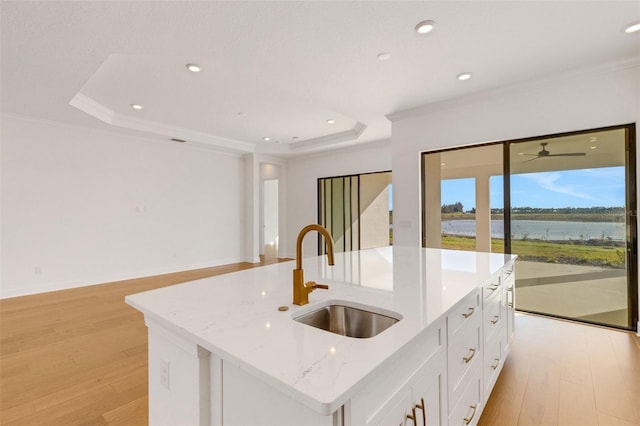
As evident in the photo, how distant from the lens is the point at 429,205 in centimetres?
445

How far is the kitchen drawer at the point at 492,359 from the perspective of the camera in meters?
1.74

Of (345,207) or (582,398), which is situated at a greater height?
(345,207)

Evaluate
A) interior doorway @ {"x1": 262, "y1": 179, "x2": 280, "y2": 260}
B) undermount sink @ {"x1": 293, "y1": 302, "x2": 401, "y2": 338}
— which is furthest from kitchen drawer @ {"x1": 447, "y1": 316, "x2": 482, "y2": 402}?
interior doorway @ {"x1": 262, "y1": 179, "x2": 280, "y2": 260}

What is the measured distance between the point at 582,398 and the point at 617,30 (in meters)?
2.89

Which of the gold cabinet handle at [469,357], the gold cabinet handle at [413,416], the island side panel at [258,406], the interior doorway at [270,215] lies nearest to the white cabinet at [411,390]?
the gold cabinet handle at [413,416]

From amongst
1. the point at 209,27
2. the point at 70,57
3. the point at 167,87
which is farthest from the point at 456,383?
the point at 167,87

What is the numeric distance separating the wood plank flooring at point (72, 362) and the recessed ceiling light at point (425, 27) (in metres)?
3.33

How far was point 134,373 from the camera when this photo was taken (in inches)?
89.4

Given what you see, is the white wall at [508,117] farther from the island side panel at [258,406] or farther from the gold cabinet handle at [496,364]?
the island side panel at [258,406]

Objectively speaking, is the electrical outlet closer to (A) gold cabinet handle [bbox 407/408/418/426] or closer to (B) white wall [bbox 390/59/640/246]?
(A) gold cabinet handle [bbox 407/408/418/426]

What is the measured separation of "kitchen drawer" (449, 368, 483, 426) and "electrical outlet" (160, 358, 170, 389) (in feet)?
3.77

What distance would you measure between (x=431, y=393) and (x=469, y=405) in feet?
1.90

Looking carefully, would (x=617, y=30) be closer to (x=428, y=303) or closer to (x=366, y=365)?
(x=428, y=303)

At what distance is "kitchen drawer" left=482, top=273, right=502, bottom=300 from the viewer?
1.73 metres
